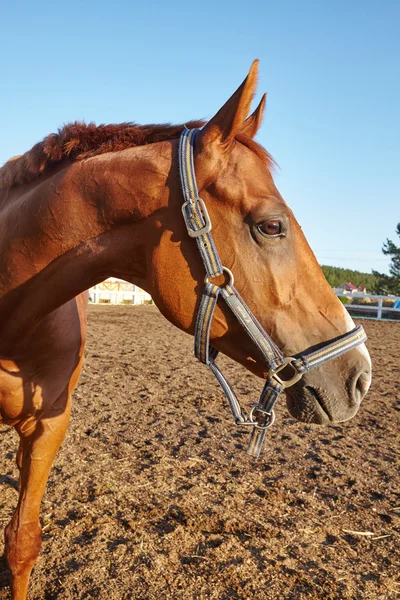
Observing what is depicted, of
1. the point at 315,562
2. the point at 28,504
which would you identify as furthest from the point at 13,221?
the point at 315,562

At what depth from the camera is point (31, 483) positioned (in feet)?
9.73

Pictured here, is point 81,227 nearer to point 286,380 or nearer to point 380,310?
point 286,380

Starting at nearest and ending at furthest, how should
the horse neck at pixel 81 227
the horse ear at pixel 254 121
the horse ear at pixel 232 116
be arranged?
the horse ear at pixel 232 116, the horse neck at pixel 81 227, the horse ear at pixel 254 121

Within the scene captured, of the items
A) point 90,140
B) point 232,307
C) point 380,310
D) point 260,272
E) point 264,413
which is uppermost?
point 90,140

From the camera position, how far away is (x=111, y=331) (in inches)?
527

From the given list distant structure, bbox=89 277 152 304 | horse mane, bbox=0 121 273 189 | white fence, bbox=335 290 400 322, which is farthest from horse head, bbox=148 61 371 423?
white fence, bbox=335 290 400 322

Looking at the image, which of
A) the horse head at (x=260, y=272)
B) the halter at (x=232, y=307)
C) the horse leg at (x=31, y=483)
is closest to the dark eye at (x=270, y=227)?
the horse head at (x=260, y=272)

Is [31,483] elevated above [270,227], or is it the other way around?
[270,227]

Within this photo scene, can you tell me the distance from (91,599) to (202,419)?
331cm

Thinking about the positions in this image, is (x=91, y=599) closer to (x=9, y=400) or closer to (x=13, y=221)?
(x=9, y=400)

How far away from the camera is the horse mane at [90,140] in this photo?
7.45 feet

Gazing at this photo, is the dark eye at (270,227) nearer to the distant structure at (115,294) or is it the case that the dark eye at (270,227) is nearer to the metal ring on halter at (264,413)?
the metal ring on halter at (264,413)

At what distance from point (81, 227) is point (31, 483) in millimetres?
1665

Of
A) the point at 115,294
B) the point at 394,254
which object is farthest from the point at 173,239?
the point at 394,254
